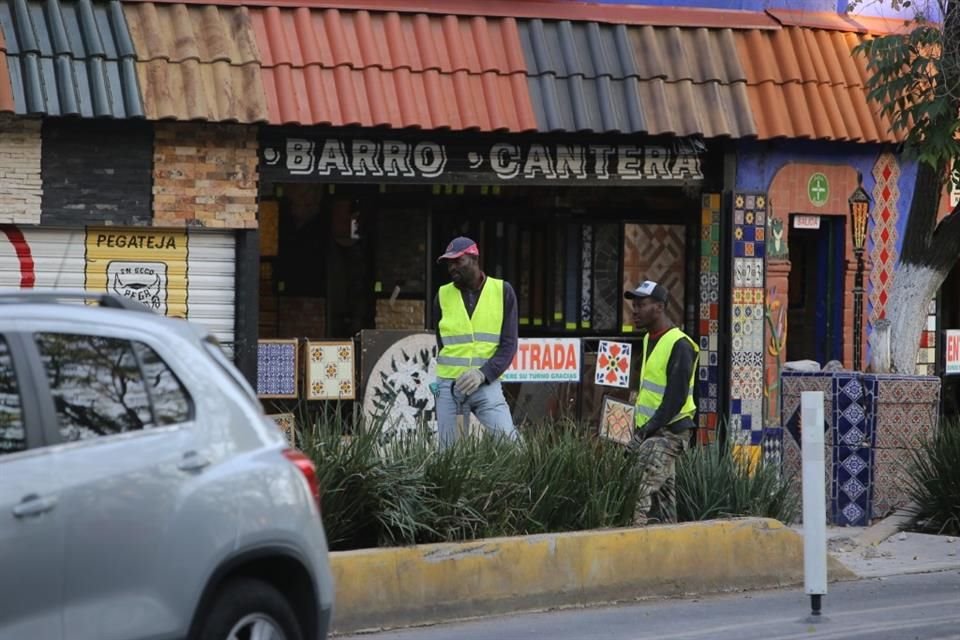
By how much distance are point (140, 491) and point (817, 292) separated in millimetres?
12213

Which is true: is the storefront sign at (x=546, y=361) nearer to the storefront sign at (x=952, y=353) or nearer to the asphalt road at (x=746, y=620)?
the storefront sign at (x=952, y=353)

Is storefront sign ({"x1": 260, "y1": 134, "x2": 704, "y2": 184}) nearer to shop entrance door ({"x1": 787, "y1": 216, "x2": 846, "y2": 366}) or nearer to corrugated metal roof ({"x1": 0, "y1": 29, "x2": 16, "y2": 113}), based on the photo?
shop entrance door ({"x1": 787, "y1": 216, "x2": 846, "y2": 366})

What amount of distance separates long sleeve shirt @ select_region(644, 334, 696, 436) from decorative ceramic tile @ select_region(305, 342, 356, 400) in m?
4.58

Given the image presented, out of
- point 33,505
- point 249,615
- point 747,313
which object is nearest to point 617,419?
point 747,313

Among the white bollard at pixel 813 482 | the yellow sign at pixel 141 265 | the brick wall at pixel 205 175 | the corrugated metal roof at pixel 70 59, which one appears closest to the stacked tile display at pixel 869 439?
the white bollard at pixel 813 482

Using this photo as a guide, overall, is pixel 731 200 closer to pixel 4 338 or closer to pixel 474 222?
pixel 474 222

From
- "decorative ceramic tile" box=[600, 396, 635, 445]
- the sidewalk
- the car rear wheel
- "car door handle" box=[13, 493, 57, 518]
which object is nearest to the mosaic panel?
"decorative ceramic tile" box=[600, 396, 635, 445]

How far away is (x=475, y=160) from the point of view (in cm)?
1533

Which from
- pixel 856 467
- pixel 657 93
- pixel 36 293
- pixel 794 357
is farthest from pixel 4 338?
pixel 794 357

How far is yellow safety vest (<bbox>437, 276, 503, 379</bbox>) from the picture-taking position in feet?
39.8

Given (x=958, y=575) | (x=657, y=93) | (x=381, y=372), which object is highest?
(x=657, y=93)

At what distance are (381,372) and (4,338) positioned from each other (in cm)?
956

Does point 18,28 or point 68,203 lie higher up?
point 18,28

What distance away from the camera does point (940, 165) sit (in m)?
14.7
